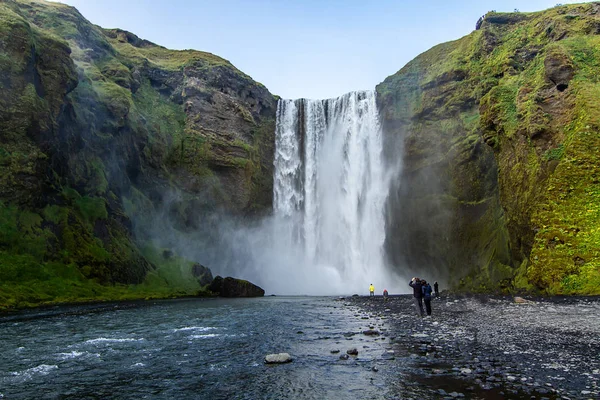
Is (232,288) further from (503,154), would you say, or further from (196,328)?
(503,154)

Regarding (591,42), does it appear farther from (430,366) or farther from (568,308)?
(430,366)

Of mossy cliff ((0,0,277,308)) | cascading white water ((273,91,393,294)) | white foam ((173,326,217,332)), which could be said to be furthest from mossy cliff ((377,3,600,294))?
mossy cliff ((0,0,277,308))

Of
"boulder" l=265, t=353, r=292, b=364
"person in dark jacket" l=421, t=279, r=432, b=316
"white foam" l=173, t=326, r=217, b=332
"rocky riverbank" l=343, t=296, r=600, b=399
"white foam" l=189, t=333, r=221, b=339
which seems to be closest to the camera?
"rocky riverbank" l=343, t=296, r=600, b=399

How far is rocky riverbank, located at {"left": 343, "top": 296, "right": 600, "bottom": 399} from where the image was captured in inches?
311

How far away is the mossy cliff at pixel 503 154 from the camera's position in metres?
31.2

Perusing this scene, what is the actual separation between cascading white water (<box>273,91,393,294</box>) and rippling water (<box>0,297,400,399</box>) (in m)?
41.5

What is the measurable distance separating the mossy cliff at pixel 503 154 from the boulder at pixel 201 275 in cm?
2716

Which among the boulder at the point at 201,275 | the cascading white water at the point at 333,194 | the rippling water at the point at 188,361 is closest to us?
the rippling water at the point at 188,361

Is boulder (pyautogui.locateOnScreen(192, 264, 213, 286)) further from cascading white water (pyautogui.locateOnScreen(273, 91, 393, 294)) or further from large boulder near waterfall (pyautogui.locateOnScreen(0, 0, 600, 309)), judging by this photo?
cascading white water (pyautogui.locateOnScreen(273, 91, 393, 294))

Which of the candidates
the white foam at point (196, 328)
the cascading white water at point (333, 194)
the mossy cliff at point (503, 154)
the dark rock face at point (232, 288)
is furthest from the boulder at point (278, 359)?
the cascading white water at point (333, 194)

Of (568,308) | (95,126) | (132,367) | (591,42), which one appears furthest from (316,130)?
(132,367)

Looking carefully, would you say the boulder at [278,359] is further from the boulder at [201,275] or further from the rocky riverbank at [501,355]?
the boulder at [201,275]

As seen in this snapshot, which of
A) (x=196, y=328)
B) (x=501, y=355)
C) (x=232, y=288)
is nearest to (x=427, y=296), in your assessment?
(x=501, y=355)

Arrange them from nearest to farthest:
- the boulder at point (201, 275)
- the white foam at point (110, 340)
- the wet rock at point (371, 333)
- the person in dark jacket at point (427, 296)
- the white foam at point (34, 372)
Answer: the white foam at point (34, 372)
the white foam at point (110, 340)
the wet rock at point (371, 333)
the person in dark jacket at point (427, 296)
the boulder at point (201, 275)
